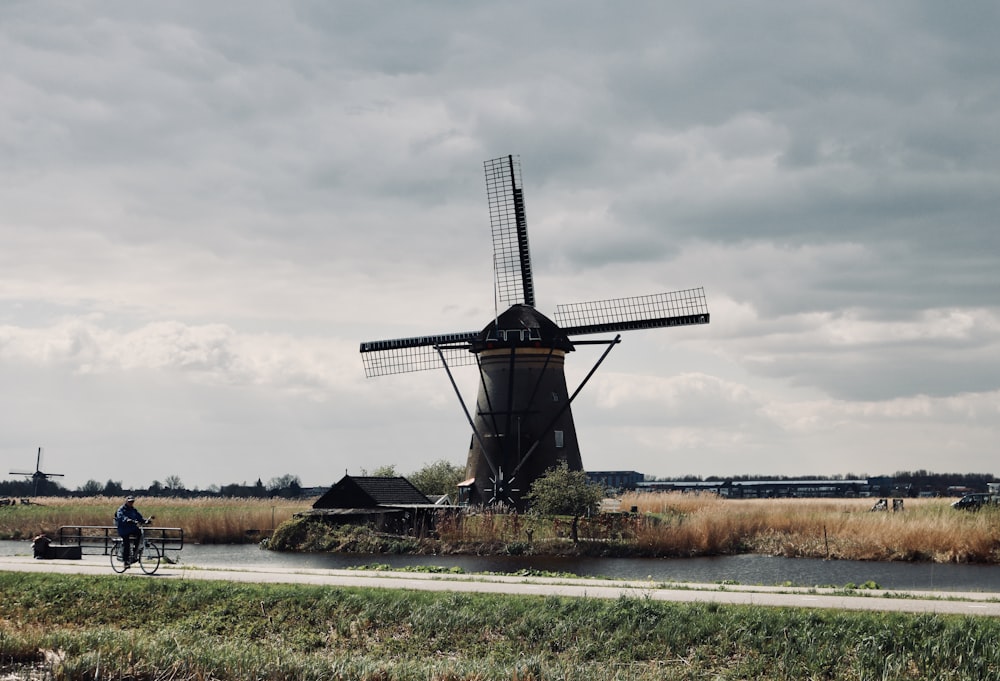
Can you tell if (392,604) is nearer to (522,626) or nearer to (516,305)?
(522,626)

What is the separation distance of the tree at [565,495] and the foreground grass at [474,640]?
20.1m

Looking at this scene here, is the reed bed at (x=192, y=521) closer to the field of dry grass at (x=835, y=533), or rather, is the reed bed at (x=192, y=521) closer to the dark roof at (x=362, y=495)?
the dark roof at (x=362, y=495)

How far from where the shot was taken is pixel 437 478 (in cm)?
5303

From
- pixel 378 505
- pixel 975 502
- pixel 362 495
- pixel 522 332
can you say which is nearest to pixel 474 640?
pixel 378 505

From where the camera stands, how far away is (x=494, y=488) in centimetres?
4194

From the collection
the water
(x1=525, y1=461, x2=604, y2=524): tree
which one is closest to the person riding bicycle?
the water

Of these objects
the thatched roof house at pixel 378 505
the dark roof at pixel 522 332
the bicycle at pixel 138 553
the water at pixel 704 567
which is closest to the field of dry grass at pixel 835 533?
the water at pixel 704 567

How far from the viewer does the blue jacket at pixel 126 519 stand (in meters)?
21.6

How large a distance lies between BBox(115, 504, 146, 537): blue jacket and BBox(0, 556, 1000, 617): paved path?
90 cm

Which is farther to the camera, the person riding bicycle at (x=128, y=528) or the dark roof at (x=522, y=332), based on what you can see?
the dark roof at (x=522, y=332)

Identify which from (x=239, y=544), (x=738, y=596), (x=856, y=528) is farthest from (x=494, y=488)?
(x=738, y=596)

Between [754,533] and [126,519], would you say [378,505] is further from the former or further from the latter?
[126,519]

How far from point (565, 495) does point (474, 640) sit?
22455mm

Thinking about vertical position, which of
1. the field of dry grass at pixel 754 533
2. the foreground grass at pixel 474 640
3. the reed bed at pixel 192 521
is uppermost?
the reed bed at pixel 192 521
